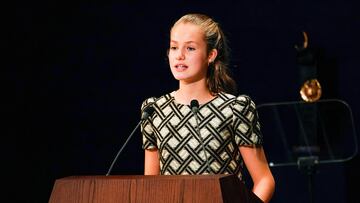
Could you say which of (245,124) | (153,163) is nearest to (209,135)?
(245,124)

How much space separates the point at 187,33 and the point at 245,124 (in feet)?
1.12

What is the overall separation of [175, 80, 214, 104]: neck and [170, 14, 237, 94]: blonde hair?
0.03 meters

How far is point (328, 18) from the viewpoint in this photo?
3.59 m

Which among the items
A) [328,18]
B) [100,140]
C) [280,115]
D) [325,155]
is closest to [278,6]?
[328,18]

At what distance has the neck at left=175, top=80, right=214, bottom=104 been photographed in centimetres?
231

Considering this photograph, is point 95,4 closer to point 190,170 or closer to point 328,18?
point 328,18

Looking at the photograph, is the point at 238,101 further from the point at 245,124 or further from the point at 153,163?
the point at 153,163

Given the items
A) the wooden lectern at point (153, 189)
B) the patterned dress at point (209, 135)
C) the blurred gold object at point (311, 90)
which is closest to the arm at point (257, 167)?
the patterned dress at point (209, 135)

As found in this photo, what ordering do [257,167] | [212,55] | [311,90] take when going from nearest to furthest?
1. [257,167]
2. [212,55]
3. [311,90]

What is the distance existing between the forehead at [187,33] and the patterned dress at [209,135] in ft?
0.67

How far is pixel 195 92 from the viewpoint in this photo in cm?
232

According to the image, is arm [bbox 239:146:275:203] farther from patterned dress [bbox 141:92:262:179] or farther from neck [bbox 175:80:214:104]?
neck [bbox 175:80:214:104]

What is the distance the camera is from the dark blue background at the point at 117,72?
3.57 m

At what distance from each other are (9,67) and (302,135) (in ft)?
4.97
